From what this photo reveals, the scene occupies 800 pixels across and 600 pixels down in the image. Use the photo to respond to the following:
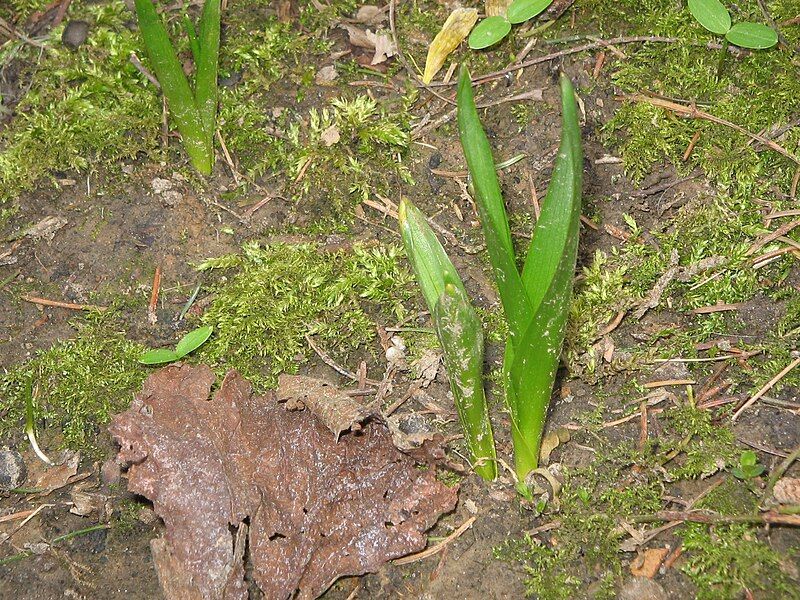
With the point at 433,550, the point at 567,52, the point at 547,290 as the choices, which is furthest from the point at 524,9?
the point at 433,550

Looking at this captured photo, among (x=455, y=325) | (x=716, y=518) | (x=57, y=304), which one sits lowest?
(x=716, y=518)

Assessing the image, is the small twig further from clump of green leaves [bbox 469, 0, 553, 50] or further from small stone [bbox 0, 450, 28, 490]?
clump of green leaves [bbox 469, 0, 553, 50]

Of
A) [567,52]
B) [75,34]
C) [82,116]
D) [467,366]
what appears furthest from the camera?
[75,34]

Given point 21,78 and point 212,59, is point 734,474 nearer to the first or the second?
point 212,59

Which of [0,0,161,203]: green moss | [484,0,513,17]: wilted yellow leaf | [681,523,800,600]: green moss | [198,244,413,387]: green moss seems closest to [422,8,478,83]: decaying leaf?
[484,0,513,17]: wilted yellow leaf

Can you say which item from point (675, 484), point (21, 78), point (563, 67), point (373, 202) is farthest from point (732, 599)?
point (21, 78)

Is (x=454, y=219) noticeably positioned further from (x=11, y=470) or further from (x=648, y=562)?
(x=11, y=470)
